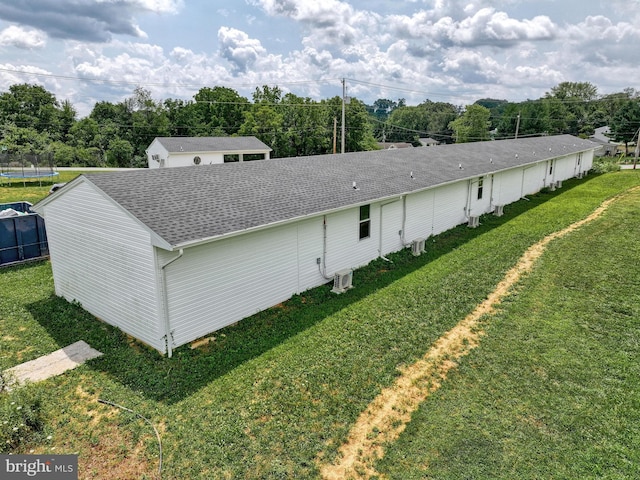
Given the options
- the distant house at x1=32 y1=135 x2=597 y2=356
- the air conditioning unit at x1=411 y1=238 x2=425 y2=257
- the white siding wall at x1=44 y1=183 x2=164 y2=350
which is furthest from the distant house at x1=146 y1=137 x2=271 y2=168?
the white siding wall at x1=44 y1=183 x2=164 y2=350

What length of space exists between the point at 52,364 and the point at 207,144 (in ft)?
105

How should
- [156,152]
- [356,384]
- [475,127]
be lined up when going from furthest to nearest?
[475,127]
[156,152]
[356,384]

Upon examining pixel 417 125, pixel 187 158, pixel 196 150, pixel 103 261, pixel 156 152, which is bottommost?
pixel 103 261

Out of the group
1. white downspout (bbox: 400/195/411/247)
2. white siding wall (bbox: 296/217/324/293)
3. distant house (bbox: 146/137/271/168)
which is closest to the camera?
white siding wall (bbox: 296/217/324/293)

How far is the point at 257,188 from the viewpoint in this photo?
11.3 m

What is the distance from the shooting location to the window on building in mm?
12751

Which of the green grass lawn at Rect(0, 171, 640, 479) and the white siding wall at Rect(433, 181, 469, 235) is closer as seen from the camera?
the green grass lawn at Rect(0, 171, 640, 479)

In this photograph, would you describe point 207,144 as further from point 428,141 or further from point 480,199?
point 428,141

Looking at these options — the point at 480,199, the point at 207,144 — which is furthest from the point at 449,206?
the point at 207,144

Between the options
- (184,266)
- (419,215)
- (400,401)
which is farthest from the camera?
(419,215)

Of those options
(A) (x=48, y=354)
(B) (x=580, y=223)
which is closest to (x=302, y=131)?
(B) (x=580, y=223)

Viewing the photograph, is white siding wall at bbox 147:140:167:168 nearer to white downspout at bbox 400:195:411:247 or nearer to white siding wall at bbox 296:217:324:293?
white downspout at bbox 400:195:411:247

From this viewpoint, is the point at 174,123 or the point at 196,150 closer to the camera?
the point at 196,150

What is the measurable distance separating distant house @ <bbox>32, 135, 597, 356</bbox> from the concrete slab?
36.6 inches
